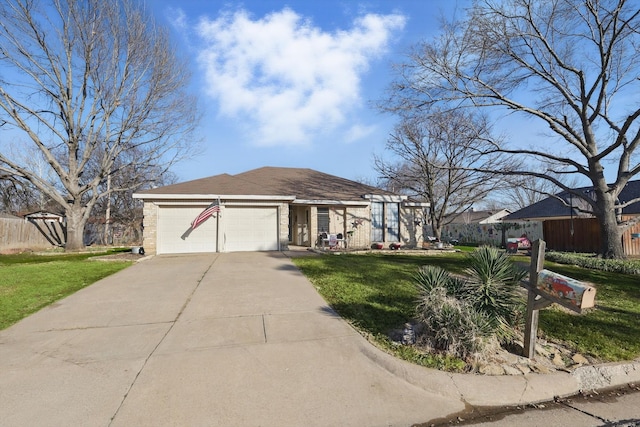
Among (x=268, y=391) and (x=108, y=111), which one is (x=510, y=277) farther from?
(x=108, y=111)

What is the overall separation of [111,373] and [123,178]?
28.5 m

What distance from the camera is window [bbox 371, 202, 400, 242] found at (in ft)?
55.3

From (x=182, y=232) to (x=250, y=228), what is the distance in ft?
9.22

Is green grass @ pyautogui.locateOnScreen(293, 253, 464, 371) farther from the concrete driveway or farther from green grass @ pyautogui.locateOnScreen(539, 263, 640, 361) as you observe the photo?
green grass @ pyautogui.locateOnScreen(539, 263, 640, 361)

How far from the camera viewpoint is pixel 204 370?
351 centimetres

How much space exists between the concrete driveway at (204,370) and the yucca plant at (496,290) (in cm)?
121

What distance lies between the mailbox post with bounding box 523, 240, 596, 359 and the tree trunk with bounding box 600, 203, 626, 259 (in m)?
11.6

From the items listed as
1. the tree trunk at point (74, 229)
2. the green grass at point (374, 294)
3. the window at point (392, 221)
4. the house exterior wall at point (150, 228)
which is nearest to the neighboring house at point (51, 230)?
the tree trunk at point (74, 229)

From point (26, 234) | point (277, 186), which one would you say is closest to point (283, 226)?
point (277, 186)

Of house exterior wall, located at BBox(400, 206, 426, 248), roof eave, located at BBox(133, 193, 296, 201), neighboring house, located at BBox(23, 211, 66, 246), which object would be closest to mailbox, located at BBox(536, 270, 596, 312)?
roof eave, located at BBox(133, 193, 296, 201)

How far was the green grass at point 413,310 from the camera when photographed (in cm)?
Result: 417

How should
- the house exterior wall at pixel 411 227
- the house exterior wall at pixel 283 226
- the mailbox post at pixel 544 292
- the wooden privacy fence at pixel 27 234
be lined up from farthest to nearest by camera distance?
the wooden privacy fence at pixel 27 234, the house exterior wall at pixel 411 227, the house exterior wall at pixel 283 226, the mailbox post at pixel 544 292

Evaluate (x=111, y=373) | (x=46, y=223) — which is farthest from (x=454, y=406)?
(x=46, y=223)

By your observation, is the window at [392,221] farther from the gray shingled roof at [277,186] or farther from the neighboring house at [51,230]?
the neighboring house at [51,230]
